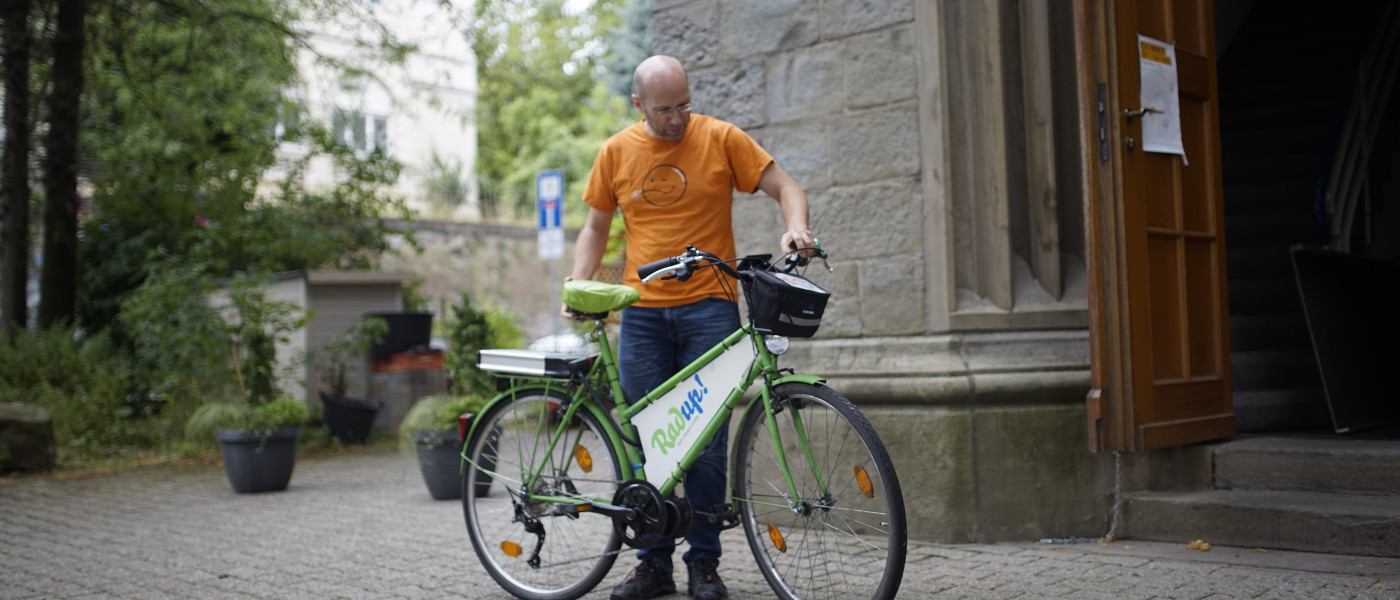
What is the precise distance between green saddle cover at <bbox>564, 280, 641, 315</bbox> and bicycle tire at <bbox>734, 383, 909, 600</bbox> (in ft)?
1.81

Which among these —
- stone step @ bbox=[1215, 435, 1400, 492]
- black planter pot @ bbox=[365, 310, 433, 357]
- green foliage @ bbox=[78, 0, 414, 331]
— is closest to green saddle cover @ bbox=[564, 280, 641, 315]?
stone step @ bbox=[1215, 435, 1400, 492]

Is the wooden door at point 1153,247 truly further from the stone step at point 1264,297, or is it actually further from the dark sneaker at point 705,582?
the stone step at point 1264,297

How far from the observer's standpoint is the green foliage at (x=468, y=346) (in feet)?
22.7

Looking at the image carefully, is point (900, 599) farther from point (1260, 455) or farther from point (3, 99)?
point (3, 99)

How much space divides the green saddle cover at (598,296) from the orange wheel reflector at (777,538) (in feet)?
2.77

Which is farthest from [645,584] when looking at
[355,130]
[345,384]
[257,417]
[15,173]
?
[355,130]

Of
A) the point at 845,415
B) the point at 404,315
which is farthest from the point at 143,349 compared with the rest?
the point at 845,415

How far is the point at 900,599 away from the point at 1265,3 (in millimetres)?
8197

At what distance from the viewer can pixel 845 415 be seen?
311 cm

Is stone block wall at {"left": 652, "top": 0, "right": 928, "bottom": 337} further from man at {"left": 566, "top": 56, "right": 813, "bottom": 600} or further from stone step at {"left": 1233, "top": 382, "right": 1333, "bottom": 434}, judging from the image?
stone step at {"left": 1233, "top": 382, "right": 1333, "bottom": 434}

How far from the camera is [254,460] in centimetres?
731

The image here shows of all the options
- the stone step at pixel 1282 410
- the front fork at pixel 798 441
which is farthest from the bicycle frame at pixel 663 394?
the stone step at pixel 1282 410

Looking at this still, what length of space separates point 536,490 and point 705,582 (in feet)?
2.17

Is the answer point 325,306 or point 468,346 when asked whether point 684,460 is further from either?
point 325,306
